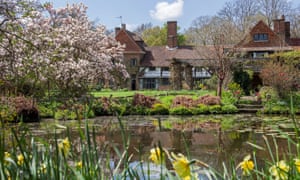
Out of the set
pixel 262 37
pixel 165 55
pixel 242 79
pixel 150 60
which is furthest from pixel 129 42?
pixel 242 79

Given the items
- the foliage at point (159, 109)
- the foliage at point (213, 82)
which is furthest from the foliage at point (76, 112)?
the foliage at point (213, 82)

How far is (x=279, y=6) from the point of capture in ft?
140

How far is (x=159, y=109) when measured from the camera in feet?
66.4

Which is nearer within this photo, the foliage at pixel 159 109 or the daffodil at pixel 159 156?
the daffodil at pixel 159 156

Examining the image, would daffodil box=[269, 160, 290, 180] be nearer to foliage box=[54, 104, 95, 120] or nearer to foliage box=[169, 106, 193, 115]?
foliage box=[54, 104, 95, 120]

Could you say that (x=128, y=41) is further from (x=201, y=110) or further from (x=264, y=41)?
(x=201, y=110)

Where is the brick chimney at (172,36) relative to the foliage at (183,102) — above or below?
above

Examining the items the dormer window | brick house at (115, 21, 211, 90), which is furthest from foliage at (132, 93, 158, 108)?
the dormer window

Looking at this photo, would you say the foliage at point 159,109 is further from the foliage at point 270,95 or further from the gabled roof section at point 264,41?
the gabled roof section at point 264,41

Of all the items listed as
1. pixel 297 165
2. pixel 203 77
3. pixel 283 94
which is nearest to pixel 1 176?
pixel 297 165

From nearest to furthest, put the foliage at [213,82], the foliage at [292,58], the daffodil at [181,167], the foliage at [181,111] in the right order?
the daffodil at [181,167] < the foliage at [181,111] < the foliage at [292,58] < the foliage at [213,82]

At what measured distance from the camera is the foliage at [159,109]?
20.2 metres

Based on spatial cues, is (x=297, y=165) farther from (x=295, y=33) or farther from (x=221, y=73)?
(x=295, y=33)

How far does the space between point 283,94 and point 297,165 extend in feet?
67.7
